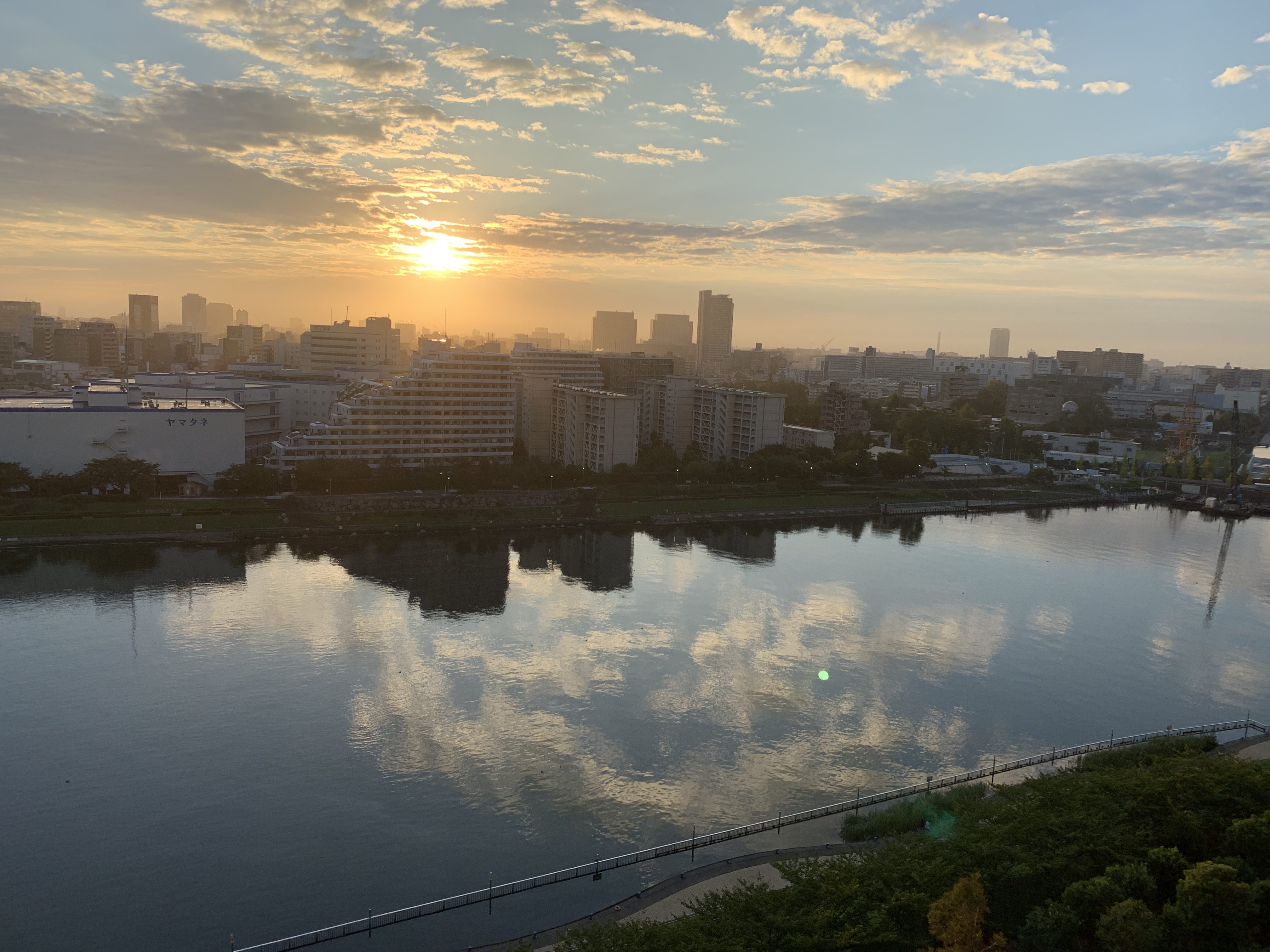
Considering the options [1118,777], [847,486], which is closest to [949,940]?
[1118,777]

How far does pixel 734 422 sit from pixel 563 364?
18.8 ft

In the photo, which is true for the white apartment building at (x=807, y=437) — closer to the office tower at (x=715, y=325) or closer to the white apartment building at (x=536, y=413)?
the white apartment building at (x=536, y=413)

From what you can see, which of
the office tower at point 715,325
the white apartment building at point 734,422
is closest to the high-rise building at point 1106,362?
the office tower at point 715,325

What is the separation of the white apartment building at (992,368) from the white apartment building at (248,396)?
4191 centimetres

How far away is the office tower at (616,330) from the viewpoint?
61562mm

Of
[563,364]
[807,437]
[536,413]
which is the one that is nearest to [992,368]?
[807,437]

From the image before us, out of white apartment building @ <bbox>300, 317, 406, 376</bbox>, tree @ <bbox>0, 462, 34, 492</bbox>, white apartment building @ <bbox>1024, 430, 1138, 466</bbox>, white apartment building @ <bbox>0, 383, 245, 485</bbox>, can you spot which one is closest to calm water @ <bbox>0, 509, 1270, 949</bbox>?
tree @ <bbox>0, 462, 34, 492</bbox>

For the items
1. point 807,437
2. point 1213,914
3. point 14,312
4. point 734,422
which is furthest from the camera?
point 14,312

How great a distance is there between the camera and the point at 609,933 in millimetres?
3521

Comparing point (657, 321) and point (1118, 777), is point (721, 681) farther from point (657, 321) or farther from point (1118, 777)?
point (657, 321)

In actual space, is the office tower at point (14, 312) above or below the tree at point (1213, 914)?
above

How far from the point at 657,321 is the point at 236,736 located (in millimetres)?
67136

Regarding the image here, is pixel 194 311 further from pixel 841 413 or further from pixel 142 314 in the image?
pixel 841 413

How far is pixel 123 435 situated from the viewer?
45.9 ft
